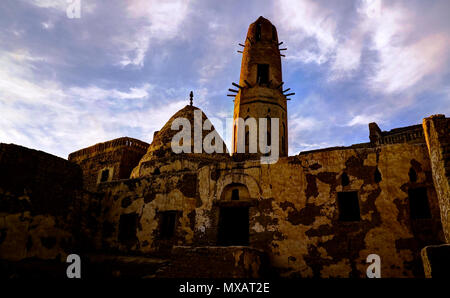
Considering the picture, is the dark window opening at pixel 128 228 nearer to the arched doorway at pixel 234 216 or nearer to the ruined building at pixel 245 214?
the ruined building at pixel 245 214

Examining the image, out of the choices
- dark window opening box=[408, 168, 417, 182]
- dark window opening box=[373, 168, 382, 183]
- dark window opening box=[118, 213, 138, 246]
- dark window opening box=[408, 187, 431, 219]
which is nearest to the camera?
dark window opening box=[408, 187, 431, 219]

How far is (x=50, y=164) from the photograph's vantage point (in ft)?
37.7

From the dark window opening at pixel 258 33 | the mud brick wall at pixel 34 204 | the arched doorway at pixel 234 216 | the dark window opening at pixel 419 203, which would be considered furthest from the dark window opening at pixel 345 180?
the dark window opening at pixel 258 33

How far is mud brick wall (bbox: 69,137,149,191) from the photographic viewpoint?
21500mm

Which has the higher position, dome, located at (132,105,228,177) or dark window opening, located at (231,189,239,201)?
dome, located at (132,105,228,177)

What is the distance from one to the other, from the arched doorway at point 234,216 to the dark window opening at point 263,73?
10.5m

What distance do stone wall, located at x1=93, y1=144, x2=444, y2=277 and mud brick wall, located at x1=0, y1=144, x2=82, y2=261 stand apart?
3.14 m

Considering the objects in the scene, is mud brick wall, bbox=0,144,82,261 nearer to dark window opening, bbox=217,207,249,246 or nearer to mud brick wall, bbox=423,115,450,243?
dark window opening, bbox=217,207,249,246

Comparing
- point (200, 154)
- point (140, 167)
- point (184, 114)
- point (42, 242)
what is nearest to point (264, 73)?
point (184, 114)

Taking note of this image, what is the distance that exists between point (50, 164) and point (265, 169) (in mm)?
7472

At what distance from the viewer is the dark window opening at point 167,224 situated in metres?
12.7

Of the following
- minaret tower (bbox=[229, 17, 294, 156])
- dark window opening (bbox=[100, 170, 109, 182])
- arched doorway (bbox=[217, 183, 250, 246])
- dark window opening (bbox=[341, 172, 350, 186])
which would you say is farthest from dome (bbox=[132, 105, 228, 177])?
dark window opening (bbox=[341, 172, 350, 186])

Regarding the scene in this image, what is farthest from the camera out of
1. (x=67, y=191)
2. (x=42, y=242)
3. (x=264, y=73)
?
(x=264, y=73)

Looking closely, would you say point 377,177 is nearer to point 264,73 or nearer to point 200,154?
point 200,154
